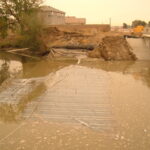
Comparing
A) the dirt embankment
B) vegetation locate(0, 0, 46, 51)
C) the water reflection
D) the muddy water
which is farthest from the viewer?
vegetation locate(0, 0, 46, 51)

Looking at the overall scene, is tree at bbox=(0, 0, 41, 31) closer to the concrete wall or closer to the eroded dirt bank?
the eroded dirt bank

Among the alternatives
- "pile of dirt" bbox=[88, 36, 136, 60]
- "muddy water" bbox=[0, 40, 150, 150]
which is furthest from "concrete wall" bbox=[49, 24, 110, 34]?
"muddy water" bbox=[0, 40, 150, 150]

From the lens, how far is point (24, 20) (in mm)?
21812

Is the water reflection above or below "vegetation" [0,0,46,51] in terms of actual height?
below

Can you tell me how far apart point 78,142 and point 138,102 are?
320 cm

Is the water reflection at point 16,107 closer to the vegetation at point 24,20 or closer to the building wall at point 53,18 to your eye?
the vegetation at point 24,20

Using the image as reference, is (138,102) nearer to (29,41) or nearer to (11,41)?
(29,41)

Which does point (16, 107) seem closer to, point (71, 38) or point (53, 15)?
point (71, 38)

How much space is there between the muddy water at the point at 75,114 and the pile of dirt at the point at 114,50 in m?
7.75

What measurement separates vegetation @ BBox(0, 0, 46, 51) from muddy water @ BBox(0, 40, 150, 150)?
11890 millimetres

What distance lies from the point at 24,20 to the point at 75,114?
55.2ft

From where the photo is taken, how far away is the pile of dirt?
18.4 m

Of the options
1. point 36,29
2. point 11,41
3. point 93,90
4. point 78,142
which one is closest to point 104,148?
point 78,142

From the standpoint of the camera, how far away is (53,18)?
38.3m
